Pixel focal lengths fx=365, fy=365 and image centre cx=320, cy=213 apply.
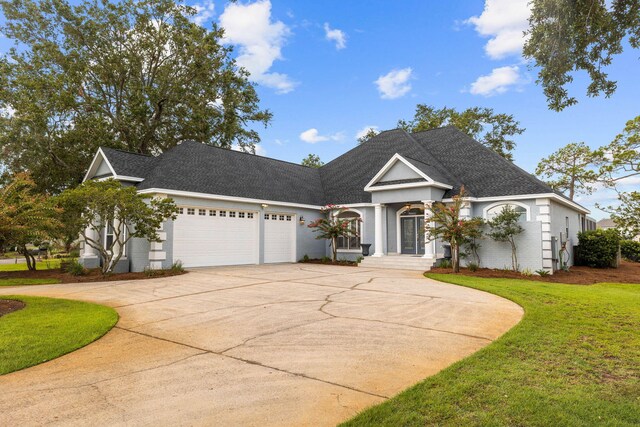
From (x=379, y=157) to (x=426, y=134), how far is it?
3.00 meters

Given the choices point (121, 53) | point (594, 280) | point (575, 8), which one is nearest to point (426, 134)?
point (594, 280)

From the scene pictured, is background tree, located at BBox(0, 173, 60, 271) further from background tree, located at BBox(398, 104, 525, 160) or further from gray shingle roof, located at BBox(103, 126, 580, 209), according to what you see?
background tree, located at BBox(398, 104, 525, 160)

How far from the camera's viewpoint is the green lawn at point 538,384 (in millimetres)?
2955

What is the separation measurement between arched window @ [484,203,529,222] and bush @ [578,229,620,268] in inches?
250

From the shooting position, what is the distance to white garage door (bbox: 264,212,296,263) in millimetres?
18141

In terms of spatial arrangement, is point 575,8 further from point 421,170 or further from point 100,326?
point 421,170

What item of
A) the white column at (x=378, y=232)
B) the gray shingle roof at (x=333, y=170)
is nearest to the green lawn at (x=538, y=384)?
the gray shingle roof at (x=333, y=170)

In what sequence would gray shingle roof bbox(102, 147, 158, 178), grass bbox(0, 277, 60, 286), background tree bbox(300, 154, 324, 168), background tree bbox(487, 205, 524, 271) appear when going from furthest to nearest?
1. background tree bbox(300, 154, 324, 168)
2. gray shingle roof bbox(102, 147, 158, 178)
3. background tree bbox(487, 205, 524, 271)
4. grass bbox(0, 277, 60, 286)

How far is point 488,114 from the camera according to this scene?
101 ft

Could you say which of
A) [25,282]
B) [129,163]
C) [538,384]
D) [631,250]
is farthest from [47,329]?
[631,250]

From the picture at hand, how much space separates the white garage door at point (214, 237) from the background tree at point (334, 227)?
10.9ft

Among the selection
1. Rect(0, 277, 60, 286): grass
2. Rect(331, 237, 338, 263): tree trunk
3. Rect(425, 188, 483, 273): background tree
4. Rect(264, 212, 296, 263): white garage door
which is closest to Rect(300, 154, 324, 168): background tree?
Rect(264, 212, 296, 263): white garage door

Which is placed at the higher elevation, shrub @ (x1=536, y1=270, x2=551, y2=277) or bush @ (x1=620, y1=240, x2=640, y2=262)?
bush @ (x1=620, y1=240, x2=640, y2=262)

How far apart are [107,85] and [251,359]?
24.8 meters
